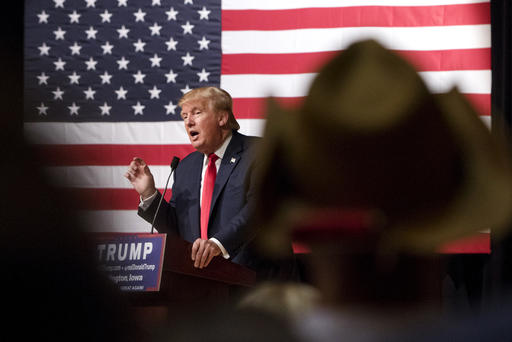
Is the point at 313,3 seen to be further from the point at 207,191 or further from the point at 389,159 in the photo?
the point at 389,159

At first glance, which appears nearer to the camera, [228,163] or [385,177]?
[385,177]

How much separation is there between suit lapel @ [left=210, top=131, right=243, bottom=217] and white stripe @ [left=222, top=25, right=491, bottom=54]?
1.46 m

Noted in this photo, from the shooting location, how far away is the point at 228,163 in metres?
2.68

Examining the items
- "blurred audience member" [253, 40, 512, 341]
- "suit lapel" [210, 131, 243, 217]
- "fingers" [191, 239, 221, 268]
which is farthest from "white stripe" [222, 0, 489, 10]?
"blurred audience member" [253, 40, 512, 341]

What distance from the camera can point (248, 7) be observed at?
4172 millimetres

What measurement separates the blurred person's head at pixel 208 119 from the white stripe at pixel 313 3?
1.55 m

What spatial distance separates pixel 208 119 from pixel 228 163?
0.24 meters

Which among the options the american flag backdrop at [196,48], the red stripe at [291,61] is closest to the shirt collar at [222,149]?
the american flag backdrop at [196,48]

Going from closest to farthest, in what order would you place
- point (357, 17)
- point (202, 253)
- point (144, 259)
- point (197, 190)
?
point (144, 259) → point (202, 253) → point (197, 190) → point (357, 17)

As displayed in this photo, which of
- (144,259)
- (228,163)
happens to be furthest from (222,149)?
(144,259)

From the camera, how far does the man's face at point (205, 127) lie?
276cm

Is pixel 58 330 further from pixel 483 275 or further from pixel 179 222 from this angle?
pixel 483 275

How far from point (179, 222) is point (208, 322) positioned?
2.32 metres

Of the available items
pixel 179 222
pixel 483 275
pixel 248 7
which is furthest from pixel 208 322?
pixel 248 7
